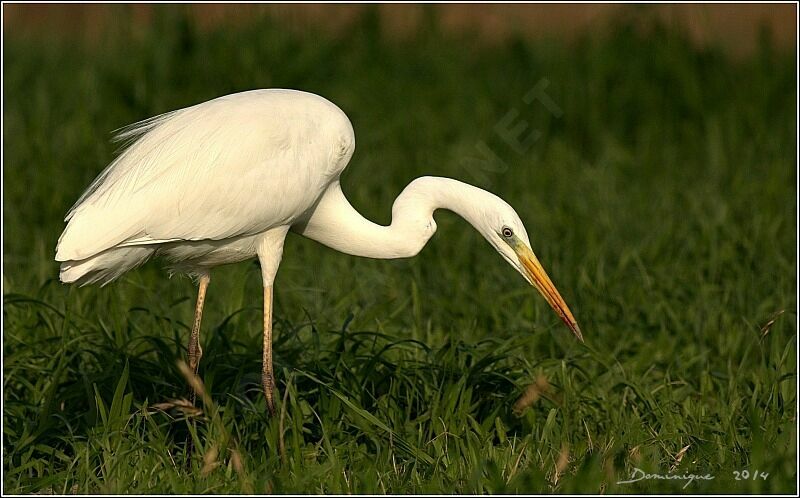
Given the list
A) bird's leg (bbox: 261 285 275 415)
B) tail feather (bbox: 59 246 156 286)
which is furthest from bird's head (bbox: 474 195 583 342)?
tail feather (bbox: 59 246 156 286)

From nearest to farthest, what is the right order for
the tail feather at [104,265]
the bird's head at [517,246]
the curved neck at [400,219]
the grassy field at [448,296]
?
the grassy field at [448,296]
the tail feather at [104,265]
the bird's head at [517,246]
the curved neck at [400,219]

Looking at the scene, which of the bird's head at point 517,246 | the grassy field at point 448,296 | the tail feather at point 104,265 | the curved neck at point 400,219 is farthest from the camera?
the curved neck at point 400,219

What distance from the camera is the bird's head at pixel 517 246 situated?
4352 mm

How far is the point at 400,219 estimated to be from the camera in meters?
4.55

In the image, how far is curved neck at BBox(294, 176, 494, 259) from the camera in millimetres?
4520

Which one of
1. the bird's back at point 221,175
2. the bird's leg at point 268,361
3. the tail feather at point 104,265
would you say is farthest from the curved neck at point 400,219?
the tail feather at point 104,265

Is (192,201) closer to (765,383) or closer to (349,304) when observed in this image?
(349,304)

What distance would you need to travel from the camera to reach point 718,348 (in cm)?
534

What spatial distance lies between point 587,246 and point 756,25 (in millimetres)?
3966

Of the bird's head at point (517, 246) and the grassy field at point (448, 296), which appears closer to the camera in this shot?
the grassy field at point (448, 296)

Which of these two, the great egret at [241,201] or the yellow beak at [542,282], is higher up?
the great egret at [241,201]

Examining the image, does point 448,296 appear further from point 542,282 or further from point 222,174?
point 222,174

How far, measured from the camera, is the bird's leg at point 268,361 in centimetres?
440

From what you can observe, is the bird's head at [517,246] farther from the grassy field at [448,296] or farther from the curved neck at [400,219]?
the grassy field at [448,296]
